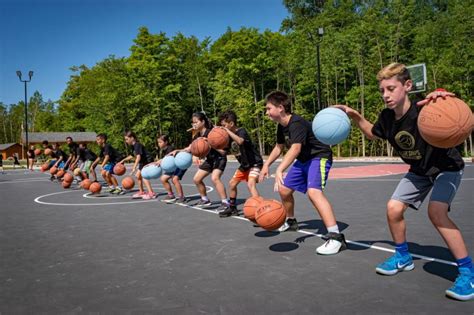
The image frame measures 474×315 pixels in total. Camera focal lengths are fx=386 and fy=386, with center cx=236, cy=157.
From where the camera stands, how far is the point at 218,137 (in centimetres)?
785

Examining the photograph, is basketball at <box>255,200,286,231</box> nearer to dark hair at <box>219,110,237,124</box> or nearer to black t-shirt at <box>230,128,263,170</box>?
black t-shirt at <box>230,128,263,170</box>

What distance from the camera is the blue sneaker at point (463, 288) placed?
3.40 meters

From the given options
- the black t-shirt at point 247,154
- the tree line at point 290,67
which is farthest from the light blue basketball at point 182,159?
the tree line at point 290,67

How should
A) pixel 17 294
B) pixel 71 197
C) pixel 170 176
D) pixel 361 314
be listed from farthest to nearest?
pixel 71 197, pixel 170 176, pixel 17 294, pixel 361 314

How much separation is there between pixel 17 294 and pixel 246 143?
4969mm

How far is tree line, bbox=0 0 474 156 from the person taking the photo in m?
35.1

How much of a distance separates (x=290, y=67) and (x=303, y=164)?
38749 mm

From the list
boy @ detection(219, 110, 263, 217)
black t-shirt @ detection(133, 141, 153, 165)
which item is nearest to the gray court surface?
boy @ detection(219, 110, 263, 217)

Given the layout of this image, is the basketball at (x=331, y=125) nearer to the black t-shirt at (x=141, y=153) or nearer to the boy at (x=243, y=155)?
the boy at (x=243, y=155)

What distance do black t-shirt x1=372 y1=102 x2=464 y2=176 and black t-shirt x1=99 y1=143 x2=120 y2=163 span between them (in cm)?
1057

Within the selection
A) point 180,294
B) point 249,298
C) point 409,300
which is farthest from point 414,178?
point 180,294

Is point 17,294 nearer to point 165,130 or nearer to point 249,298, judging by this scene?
point 249,298

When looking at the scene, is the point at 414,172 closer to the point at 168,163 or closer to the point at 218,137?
the point at 218,137

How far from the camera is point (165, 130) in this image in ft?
168
